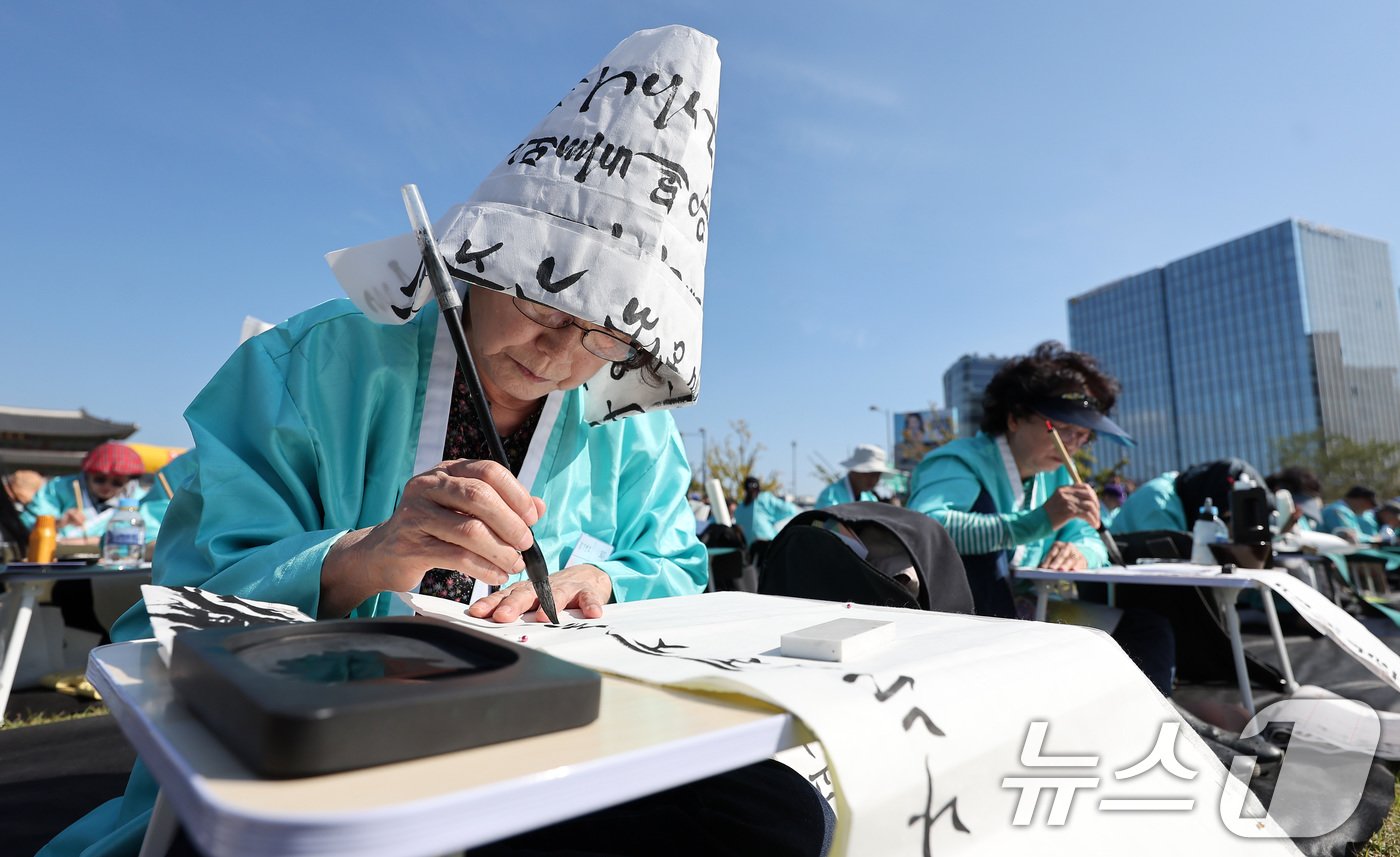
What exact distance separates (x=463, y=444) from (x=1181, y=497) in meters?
6.02

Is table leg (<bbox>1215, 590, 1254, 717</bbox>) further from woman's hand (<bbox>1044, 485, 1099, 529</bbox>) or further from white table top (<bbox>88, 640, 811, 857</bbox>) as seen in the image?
white table top (<bbox>88, 640, 811, 857</bbox>)

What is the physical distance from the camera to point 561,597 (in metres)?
1.11

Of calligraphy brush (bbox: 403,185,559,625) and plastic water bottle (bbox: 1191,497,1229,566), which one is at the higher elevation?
calligraphy brush (bbox: 403,185,559,625)

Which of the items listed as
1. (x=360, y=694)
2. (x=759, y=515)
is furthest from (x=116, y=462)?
(x=360, y=694)

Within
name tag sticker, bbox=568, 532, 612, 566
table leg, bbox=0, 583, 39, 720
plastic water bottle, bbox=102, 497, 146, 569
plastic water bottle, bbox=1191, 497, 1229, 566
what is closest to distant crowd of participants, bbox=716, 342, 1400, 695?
plastic water bottle, bbox=1191, 497, 1229, 566

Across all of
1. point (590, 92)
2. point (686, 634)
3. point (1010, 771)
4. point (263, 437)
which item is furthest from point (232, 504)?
point (1010, 771)

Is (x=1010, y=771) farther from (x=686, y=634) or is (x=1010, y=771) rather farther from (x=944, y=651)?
(x=686, y=634)

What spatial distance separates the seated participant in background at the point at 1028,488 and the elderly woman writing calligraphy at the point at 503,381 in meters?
1.84

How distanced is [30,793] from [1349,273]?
86.3 meters

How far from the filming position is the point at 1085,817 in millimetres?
664

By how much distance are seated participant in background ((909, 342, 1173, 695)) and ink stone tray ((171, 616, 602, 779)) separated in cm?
262

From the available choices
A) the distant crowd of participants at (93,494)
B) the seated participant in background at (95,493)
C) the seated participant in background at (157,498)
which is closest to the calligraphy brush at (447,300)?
the seated participant in background at (157,498)

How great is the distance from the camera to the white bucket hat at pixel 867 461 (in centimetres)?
903

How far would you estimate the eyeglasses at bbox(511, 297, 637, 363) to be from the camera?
133cm
